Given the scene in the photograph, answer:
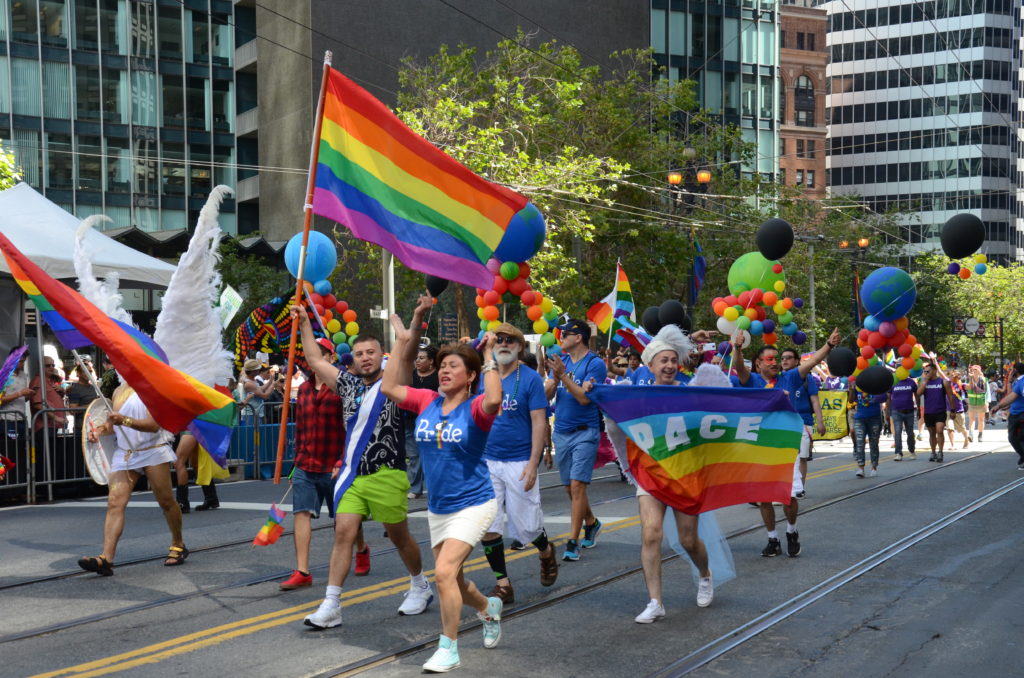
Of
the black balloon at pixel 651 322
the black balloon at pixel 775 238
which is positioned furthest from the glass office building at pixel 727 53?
the black balloon at pixel 775 238

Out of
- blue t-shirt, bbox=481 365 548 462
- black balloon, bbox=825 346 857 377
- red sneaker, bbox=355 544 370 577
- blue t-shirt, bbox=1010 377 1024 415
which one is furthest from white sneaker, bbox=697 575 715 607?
blue t-shirt, bbox=1010 377 1024 415

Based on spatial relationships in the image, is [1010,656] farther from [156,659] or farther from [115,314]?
[115,314]

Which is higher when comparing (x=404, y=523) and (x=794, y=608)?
(x=404, y=523)

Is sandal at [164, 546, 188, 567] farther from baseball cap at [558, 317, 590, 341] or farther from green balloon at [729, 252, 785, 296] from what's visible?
green balloon at [729, 252, 785, 296]

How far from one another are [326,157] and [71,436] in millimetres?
8785

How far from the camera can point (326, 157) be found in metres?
8.08

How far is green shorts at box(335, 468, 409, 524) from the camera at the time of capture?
7.48 metres

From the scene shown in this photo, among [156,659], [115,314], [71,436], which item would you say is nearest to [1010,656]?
[156,659]

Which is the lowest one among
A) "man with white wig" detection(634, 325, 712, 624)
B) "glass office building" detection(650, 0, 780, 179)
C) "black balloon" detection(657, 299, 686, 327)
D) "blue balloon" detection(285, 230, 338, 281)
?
Answer: "man with white wig" detection(634, 325, 712, 624)

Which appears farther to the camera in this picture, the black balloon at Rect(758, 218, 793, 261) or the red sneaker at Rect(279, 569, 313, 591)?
the black balloon at Rect(758, 218, 793, 261)

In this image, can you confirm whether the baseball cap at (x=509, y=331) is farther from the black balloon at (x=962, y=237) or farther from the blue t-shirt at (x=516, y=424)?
the black balloon at (x=962, y=237)

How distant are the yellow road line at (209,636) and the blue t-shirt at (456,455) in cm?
158

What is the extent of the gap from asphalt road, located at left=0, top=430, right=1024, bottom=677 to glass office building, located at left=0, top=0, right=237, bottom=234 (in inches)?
1472

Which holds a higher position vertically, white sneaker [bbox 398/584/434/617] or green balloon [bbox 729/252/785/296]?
green balloon [bbox 729/252/785/296]
